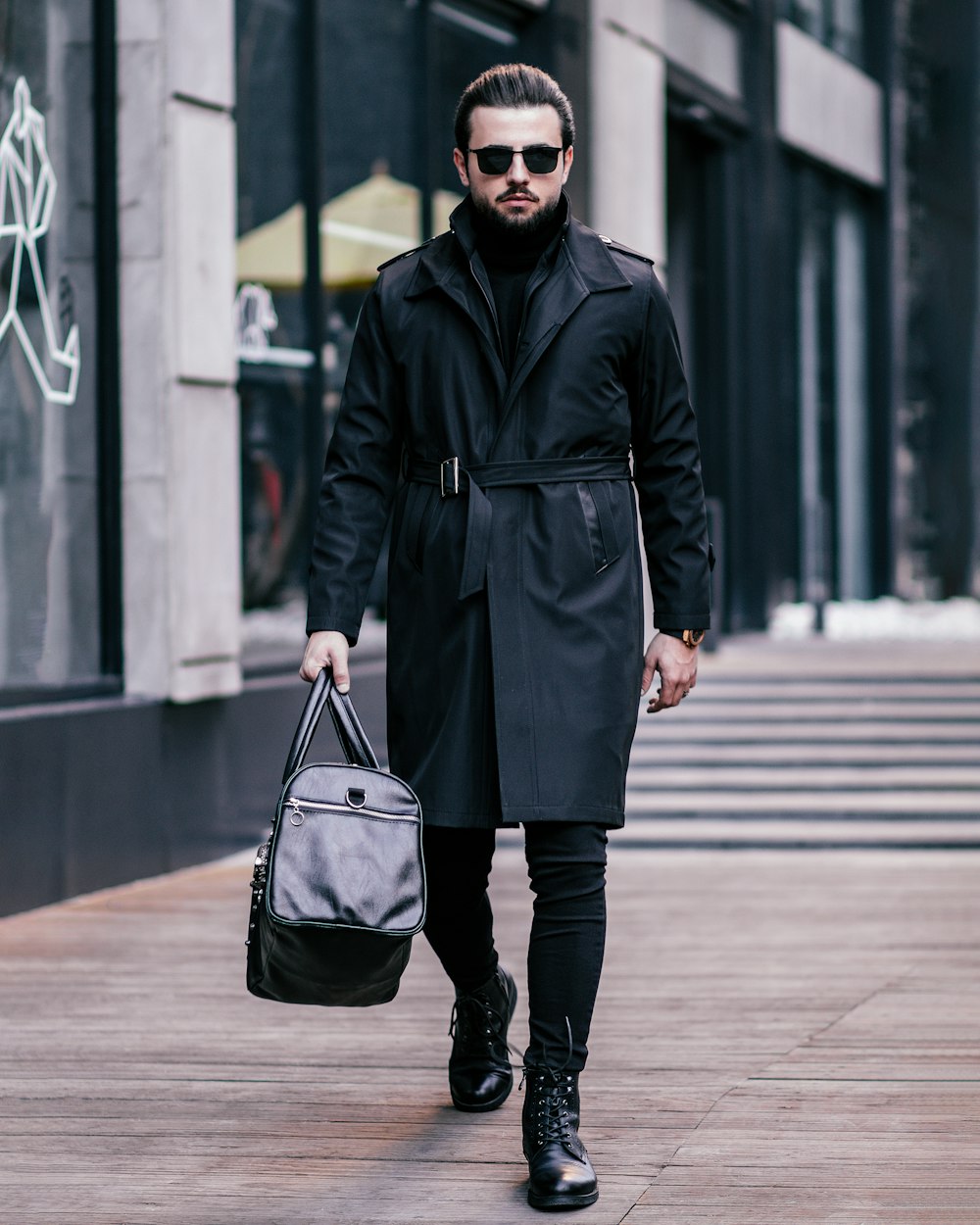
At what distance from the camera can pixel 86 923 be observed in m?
6.74

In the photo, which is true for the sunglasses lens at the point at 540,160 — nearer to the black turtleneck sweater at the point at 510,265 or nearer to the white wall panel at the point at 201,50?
the black turtleneck sweater at the point at 510,265

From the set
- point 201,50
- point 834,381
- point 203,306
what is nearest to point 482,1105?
point 203,306

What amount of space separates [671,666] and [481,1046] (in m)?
0.95

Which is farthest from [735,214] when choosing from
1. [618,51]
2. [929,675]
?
[929,675]

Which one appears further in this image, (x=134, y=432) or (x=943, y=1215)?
(x=134, y=432)

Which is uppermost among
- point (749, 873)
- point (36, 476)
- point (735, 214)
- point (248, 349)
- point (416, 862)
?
point (735, 214)

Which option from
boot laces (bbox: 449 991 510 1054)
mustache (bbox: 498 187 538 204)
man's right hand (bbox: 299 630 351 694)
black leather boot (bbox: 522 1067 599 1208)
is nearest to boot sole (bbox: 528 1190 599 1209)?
black leather boot (bbox: 522 1067 599 1208)

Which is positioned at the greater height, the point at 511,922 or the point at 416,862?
the point at 416,862

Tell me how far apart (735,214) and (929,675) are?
581cm

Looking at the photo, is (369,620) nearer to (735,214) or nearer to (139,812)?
(139,812)

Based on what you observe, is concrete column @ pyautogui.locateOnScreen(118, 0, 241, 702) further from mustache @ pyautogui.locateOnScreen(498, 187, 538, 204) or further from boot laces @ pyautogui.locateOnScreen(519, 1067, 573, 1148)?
boot laces @ pyautogui.locateOnScreen(519, 1067, 573, 1148)

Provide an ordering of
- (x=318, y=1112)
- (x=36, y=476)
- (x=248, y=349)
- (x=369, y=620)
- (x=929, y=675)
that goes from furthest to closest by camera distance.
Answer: (x=929, y=675) < (x=369, y=620) < (x=248, y=349) < (x=36, y=476) < (x=318, y=1112)

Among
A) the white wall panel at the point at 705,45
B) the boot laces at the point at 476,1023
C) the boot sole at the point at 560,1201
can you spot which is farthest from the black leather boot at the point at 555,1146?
the white wall panel at the point at 705,45

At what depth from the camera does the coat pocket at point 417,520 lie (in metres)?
3.91
